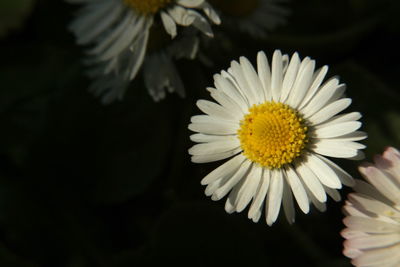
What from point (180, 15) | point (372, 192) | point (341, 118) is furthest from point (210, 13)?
point (372, 192)

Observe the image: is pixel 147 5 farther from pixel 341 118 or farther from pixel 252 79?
pixel 341 118

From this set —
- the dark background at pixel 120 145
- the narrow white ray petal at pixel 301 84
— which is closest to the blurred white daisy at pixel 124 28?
the dark background at pixel 120 145

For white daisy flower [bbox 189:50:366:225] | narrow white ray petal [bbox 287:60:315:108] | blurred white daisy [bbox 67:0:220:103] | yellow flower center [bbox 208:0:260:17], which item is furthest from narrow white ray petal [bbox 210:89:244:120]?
yellow flower center [bbox 208:0:260:17]

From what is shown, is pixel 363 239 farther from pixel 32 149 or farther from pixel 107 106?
pixel 32 149

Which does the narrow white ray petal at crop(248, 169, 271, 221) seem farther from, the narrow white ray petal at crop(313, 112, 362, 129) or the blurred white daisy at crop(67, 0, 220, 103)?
the blurred white daisy at crop(67, 0, 220, 103)

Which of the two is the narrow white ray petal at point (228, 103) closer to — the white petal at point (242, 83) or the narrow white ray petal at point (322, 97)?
the white petal at point (242, 83)
